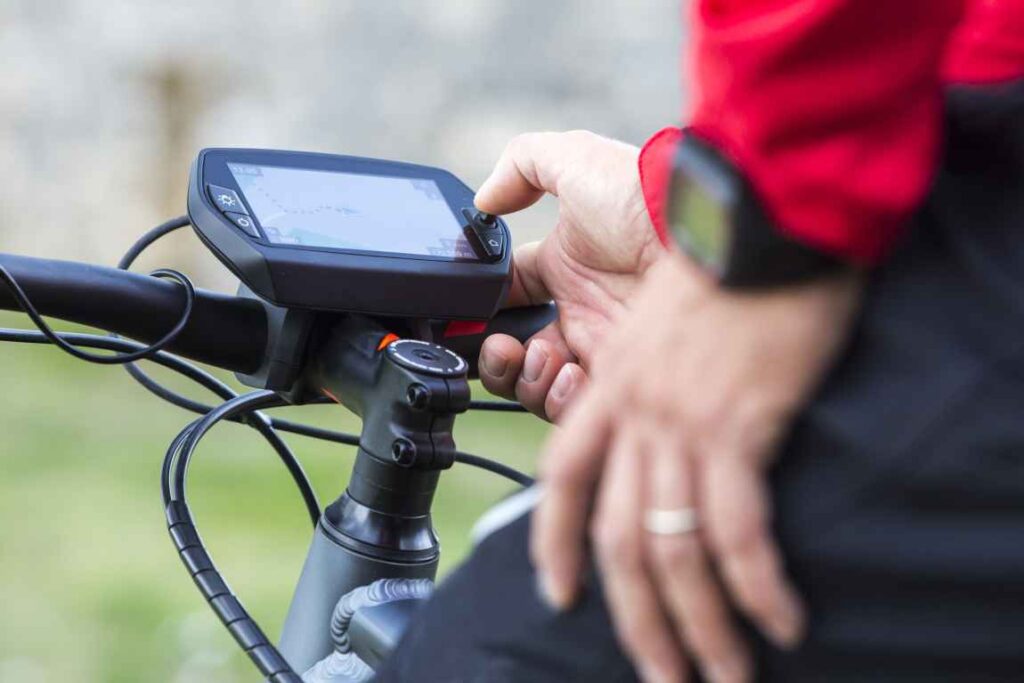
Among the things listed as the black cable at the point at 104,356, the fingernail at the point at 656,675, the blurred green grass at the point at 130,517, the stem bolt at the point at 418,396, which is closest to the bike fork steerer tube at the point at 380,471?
the stem bolt at the point at 418,396

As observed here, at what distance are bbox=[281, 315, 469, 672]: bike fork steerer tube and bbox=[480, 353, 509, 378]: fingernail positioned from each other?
15 cm

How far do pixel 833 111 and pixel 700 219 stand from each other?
0.23 ft

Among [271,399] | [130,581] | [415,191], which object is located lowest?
[130,581]

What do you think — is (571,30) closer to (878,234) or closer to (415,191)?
(415,191)

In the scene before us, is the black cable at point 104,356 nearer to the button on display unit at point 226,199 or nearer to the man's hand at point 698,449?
the button on display unit at point 226,199

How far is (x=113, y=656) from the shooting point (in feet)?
11.2

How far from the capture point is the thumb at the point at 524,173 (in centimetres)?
120

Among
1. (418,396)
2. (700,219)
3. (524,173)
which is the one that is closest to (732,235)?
(700,219)

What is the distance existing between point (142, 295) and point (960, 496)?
1.92 ft

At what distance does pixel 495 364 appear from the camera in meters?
1.17

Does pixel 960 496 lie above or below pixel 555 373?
above

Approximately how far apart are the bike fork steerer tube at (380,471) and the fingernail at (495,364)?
0.48 ft

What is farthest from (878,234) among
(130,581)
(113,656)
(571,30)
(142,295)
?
(571,30)

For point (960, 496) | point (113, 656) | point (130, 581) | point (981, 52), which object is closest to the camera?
point (960, 496)
